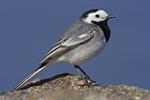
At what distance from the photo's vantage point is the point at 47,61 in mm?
14500

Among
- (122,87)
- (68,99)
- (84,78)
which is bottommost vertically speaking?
(68,99)

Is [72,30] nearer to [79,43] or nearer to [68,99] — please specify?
[79,43]

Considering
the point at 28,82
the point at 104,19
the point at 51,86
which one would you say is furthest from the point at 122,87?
the point at 104,19

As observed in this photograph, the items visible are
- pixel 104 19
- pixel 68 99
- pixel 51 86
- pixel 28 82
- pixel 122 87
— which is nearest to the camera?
pixel 68 99

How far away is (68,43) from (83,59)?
531 mm

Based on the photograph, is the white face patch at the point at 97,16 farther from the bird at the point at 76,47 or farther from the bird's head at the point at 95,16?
the bird at the point at 76,47

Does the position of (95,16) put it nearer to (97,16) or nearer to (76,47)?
(97,16)

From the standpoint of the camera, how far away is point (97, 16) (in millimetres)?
15516

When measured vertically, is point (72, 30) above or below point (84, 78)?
above

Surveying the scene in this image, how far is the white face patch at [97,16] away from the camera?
15.3 metres

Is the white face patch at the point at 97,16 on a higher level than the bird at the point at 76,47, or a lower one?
higher

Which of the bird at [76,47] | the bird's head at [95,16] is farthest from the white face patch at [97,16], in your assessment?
the bird at [76,47]

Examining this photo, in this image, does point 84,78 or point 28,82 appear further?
point 28,82

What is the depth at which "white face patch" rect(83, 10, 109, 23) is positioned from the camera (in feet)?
50.1
